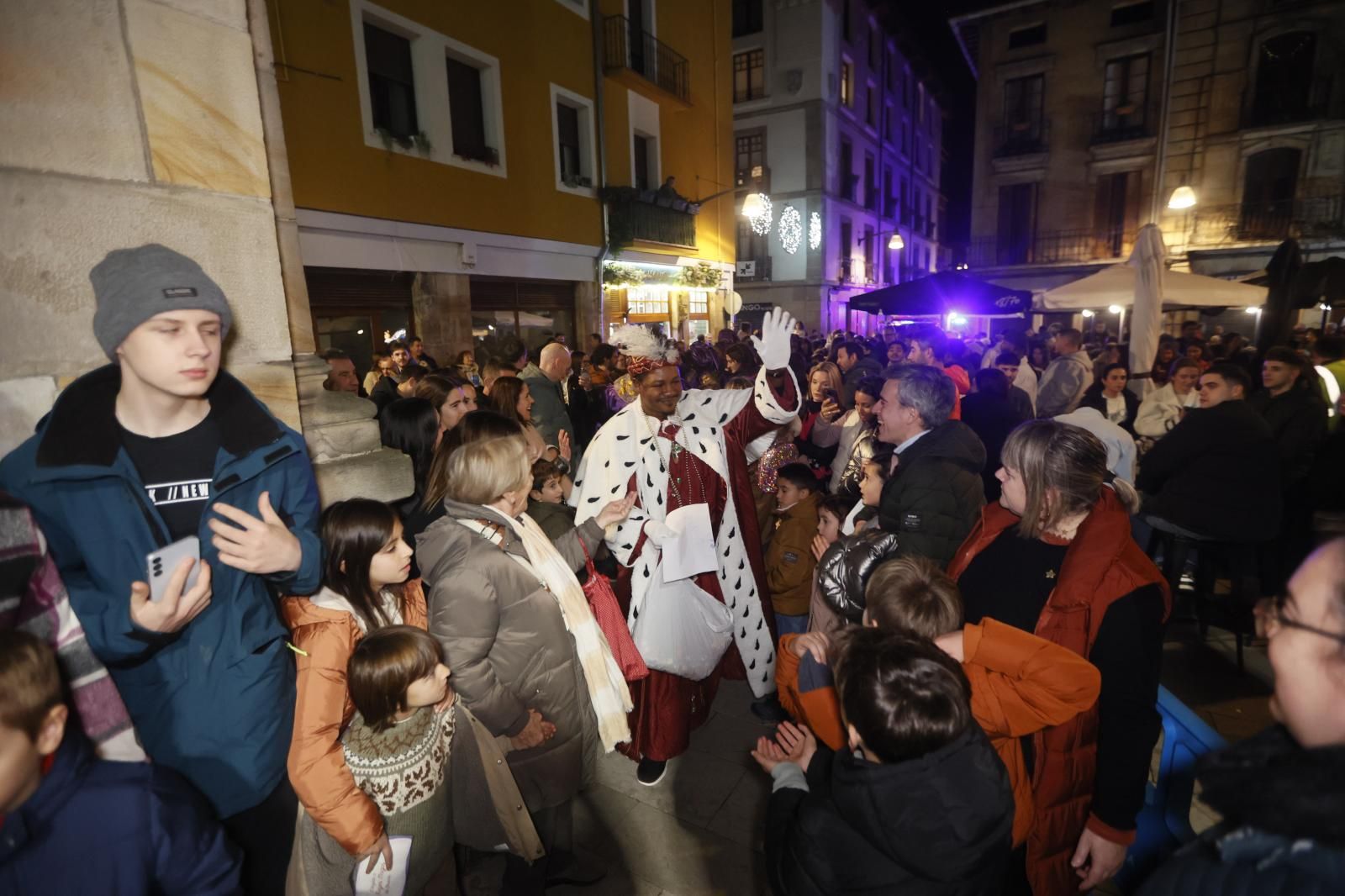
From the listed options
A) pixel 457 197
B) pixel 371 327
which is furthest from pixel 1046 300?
pixel 371 327

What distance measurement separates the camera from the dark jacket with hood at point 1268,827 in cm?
86

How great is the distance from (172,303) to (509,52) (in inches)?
483

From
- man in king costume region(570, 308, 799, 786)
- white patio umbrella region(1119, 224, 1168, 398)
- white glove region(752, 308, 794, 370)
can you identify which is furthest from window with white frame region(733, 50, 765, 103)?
man in king costume region(570, 308, 799, 786)

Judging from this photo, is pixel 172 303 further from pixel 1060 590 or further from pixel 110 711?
pixel 1060 590

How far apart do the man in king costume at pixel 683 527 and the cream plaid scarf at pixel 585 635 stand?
1.99ft

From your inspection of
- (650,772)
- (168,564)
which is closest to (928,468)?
(650,772)

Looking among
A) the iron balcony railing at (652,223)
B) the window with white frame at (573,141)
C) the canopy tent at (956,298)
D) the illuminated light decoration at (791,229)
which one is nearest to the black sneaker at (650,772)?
the canopy tent at (956,298)

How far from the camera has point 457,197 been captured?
35.4 feet

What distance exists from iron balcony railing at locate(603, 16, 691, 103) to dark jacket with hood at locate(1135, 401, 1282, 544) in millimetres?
13461

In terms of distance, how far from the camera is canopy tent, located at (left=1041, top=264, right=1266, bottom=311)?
342 inches

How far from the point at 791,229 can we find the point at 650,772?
85.7ft

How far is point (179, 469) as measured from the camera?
1646 mm

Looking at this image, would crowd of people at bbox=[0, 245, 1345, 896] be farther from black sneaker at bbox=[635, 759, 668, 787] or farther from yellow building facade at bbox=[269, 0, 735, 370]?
yellow building facade at bbox=[269, 0, 735, 370]

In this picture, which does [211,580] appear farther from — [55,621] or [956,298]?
[956,298]
